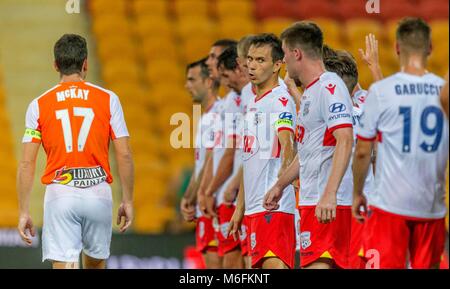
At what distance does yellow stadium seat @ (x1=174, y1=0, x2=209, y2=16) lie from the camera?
18906 millimetres

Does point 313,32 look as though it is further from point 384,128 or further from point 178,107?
point 178,107

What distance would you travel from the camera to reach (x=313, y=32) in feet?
26.9

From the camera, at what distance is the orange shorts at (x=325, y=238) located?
8.10 meters

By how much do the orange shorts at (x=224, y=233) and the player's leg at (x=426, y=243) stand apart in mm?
3678

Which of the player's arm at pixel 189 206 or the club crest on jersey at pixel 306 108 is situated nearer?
the club crest on jersey at pixel 306 108

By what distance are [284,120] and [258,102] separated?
0.37m

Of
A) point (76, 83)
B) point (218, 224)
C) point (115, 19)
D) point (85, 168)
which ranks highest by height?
point (115, 19)

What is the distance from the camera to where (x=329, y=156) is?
8117 millimetres

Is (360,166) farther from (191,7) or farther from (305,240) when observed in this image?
(191,7)

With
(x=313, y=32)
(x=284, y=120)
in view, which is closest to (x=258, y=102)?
(x=284, y=120)

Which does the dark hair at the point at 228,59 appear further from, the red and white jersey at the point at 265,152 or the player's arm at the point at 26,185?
the player's arm at the point at 26,185

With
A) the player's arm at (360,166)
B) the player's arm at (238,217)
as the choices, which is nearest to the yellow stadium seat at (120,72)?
the player's arm at (238,217)

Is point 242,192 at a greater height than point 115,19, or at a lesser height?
lesser

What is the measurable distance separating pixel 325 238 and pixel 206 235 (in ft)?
11.0
